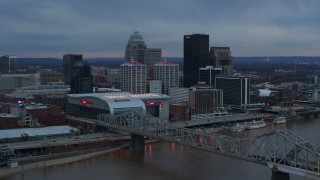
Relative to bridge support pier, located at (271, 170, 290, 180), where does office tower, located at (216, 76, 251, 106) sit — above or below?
above

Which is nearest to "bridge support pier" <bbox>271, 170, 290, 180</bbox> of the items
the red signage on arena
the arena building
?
the arena building

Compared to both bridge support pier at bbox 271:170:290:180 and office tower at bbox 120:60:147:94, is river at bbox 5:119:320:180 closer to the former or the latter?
bridge support pier at bbox 271:170:290:180

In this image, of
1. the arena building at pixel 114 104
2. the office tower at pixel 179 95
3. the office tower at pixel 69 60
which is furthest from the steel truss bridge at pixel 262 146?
the office tower at pixel 69 60

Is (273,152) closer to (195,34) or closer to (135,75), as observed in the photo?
(135,75)

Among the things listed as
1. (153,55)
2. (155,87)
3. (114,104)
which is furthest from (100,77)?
(114,104)

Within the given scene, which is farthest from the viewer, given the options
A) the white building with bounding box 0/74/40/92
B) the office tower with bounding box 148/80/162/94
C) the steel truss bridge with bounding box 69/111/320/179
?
the white building with bounding box 0/74/40/92
